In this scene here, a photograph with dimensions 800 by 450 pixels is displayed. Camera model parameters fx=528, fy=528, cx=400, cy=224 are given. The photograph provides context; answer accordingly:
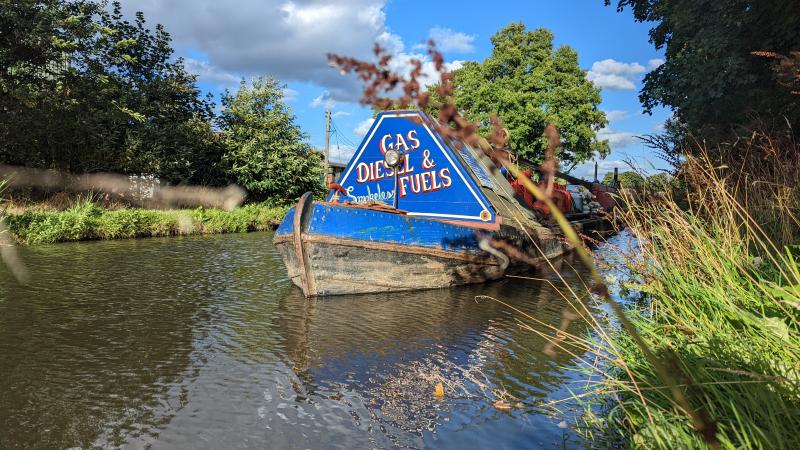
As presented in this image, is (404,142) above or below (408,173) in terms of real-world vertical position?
above

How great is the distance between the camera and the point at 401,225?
8523 mm

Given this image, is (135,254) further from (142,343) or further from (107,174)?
(107,174)

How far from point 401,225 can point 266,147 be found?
22.0m

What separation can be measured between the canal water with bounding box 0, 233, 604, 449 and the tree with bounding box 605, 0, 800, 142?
601 centimetres

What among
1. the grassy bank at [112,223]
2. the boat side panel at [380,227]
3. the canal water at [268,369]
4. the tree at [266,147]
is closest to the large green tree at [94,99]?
the tree at [266,147]

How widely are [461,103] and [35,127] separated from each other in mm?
25826

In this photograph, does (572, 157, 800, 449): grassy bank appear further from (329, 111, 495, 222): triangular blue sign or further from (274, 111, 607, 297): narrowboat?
(329, 111, 495, 222): triangular blue sign


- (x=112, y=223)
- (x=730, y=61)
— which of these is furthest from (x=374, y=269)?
(x=112, y=223)

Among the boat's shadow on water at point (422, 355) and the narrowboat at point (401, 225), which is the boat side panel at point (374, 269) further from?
the boat's shadow on water at point (422, 355)

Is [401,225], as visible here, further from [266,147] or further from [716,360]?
[266,147]

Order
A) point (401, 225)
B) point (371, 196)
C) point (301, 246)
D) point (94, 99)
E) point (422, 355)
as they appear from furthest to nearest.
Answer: point (94, 99), point (371, 196), point (401, 225), point (301, 246), point (422, 355)

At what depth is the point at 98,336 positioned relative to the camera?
613cm

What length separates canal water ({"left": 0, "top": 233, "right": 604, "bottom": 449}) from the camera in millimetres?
3756

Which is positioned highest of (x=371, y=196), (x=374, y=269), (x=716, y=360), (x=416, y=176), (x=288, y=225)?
(x=416, y=176)
